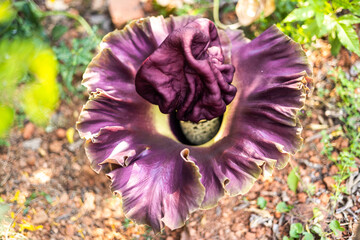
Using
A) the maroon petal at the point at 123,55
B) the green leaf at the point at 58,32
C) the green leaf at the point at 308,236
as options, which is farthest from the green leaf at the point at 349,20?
the green leaf at the point at 58,32

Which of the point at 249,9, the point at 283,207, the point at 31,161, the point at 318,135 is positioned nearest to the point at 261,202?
the point at 283,207

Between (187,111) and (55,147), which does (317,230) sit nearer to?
(187,111)

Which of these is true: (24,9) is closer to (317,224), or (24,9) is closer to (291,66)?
(291,66)

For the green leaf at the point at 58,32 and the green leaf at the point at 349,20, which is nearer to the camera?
the green leaf at the point at 349,20

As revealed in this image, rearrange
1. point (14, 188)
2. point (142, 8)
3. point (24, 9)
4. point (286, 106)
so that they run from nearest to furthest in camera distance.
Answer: point (286, 106)
point (14, 188)
point (24, 9)
point (142, 8)

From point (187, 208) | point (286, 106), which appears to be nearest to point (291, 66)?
point (286, 106)

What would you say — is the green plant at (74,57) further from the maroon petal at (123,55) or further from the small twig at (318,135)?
the small twig at (318,135)
